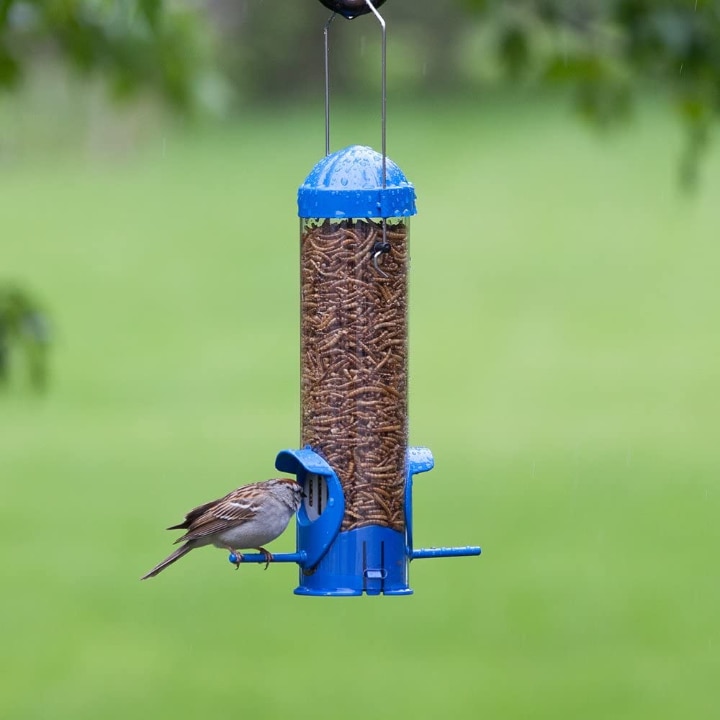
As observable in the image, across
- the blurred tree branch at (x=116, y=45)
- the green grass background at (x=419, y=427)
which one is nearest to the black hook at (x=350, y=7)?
the blurred tree branch at (x=116, y=45)

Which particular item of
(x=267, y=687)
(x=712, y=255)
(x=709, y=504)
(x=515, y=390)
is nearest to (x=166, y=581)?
(x=267, y=687)

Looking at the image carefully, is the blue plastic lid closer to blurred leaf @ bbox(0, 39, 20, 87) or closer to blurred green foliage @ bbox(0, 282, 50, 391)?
blurred green foliage @ bbox(0, 282, 50, 391)

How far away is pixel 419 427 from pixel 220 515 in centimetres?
1832

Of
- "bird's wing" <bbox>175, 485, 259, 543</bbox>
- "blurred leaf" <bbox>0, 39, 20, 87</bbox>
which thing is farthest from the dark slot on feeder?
"blurred leaf" <bbox>0, 39, 20, 87</bbox>

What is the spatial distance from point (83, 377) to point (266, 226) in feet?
40.9

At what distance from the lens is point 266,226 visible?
134ft

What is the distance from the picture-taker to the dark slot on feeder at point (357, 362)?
6.89 m

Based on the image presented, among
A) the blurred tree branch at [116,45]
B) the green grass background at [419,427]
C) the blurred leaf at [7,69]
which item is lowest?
the green grass background at [419,427]

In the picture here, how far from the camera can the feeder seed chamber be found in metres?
6.85

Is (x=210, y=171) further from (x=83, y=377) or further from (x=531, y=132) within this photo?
(x=83, y=377)

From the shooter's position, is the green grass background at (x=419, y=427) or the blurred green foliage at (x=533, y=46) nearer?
the blurred green foliage at (x=533, y=46)

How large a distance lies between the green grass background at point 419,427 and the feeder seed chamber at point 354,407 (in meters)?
3.65

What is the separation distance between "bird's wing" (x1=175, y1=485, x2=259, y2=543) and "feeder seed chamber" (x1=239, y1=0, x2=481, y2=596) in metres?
0.22

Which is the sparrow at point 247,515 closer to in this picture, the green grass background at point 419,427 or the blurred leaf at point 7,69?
the blurred leaf at point 7,69
